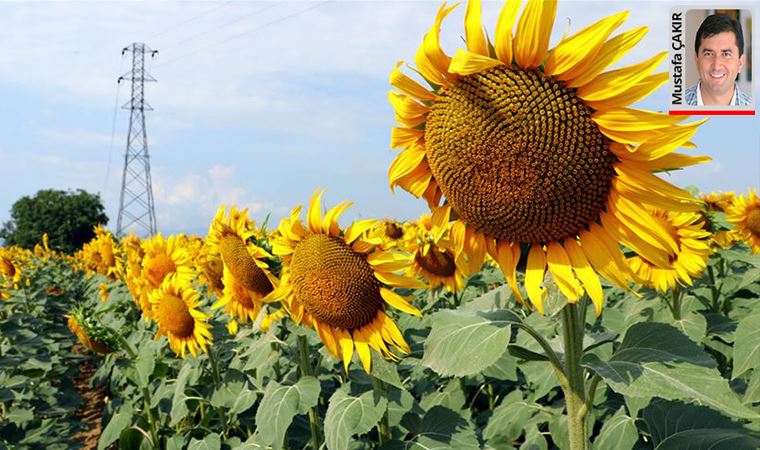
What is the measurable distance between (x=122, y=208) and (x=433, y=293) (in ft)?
160

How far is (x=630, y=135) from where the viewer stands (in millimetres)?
1487

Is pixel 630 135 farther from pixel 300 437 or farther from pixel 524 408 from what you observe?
pixel 300 437

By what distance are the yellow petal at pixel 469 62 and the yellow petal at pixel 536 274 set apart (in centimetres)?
49

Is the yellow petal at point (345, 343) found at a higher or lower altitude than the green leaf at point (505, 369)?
higher

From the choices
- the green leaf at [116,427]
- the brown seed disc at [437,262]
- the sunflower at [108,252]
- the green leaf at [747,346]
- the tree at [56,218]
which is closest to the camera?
the green leaf at [747,346]

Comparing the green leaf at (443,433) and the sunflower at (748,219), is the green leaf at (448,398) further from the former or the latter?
the sunflower at (748,219)

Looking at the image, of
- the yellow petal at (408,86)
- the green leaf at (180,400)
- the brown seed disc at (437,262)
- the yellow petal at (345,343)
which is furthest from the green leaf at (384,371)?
the brown seed disc at (437,262)

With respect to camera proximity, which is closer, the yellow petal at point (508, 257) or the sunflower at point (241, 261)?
the yellow petal at point (508, 257)

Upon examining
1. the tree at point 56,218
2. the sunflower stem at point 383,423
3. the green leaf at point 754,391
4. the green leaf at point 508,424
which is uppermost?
the green leaf at point 754,391

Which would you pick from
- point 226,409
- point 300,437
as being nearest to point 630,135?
point 300,437

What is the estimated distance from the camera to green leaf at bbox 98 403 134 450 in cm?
502

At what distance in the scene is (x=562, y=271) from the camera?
164 cm

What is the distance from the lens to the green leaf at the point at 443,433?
2608mm

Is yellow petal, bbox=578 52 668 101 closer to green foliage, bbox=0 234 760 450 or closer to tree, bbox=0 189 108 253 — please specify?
green foliage, bbox=0 234 760 450
